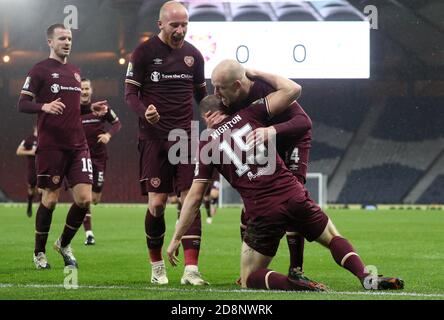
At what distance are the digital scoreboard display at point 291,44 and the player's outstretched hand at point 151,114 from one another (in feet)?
58.6

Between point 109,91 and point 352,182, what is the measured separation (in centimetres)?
900

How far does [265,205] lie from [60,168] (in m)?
3.14

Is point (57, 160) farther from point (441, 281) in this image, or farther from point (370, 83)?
point (370, 83)

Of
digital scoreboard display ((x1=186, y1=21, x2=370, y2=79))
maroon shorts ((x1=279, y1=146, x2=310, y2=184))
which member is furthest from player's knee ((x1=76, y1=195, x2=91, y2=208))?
digital scoreboard display ((x1=186, y1=21, x2=370, y2=79))

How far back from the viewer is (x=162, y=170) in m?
7.56

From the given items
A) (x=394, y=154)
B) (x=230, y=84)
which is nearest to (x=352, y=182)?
(x=394, y=154)

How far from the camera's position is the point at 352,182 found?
1278 inches

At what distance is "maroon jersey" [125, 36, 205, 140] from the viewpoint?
7.59 metres

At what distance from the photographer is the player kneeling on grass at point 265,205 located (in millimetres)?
6293

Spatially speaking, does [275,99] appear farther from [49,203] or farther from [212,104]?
[49,203]

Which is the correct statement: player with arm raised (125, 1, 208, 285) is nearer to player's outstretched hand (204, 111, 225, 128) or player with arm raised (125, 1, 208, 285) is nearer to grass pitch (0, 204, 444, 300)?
grass pitch (0, 204, 444, 300)

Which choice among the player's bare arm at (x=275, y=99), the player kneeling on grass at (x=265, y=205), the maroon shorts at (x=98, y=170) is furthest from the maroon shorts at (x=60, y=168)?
the maroon shorts at (x=98, y=170)

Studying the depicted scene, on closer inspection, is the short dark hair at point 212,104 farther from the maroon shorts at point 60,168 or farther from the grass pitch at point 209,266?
the maroon shorts at point 60,168

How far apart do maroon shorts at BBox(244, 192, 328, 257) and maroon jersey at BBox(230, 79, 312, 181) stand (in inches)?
21.9
